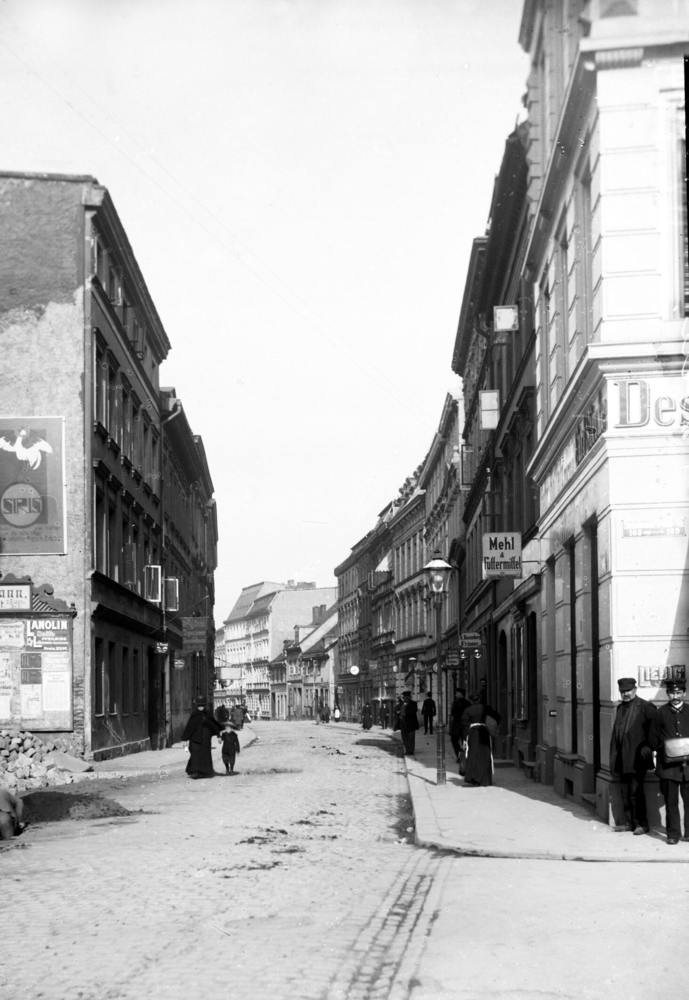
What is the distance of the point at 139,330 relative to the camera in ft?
118

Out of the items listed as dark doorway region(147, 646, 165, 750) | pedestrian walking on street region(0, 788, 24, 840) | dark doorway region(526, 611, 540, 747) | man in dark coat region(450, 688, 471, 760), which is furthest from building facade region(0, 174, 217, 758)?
pedestrian walking on street region(0, 788, 24, 840)

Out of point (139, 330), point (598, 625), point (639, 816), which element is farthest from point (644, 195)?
point (139, 330)

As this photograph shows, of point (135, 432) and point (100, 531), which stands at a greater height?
point (135, 432)

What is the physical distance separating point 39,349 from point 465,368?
22552mm

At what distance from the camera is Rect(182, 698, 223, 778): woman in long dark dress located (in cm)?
2188

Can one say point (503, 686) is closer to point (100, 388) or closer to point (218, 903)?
point (100, 388)

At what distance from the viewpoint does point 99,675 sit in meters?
28.2

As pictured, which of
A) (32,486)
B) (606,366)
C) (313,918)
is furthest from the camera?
(32,486)

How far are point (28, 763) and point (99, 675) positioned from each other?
579 centimetres

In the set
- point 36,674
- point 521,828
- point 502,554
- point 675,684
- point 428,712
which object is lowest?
point 428,712

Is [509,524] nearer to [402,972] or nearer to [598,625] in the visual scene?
[598,625]

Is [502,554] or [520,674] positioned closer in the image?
[502,554]

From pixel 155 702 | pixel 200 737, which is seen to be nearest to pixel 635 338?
pixel 200 737

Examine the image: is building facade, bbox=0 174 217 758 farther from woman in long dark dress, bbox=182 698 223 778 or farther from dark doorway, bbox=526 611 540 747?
dark doorway, bbox=526 611 540 747
